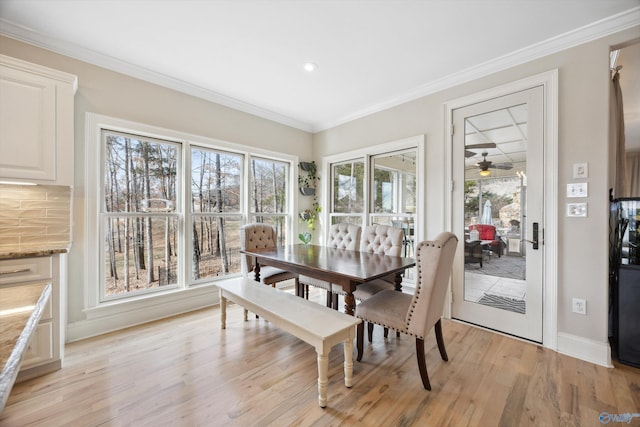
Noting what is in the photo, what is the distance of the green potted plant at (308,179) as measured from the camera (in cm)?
453

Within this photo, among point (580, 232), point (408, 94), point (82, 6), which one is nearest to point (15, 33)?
point (82, 6)

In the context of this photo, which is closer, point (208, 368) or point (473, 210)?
→ point (208, 368)

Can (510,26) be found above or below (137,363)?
above

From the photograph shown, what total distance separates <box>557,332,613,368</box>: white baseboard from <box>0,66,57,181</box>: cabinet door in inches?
175

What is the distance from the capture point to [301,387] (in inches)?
73.8

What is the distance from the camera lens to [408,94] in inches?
132

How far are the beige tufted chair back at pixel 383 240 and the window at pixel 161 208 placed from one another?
1.78 m

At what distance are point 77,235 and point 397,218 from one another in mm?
3554

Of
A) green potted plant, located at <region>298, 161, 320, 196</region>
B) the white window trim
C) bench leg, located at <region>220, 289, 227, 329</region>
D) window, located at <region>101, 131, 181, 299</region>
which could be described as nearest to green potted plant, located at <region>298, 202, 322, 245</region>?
the white window trim

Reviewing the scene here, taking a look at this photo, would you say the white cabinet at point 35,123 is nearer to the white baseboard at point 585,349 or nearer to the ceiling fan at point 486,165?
A: the ceiling fan at point 486,165

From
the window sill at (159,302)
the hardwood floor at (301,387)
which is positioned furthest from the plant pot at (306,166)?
the hardwood floor at (301,387)

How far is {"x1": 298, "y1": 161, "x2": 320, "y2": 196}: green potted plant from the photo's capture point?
4.53 meters

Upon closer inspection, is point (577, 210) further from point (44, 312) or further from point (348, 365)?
point (44, 312)

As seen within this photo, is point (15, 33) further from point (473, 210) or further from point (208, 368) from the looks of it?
point (473, 210)
